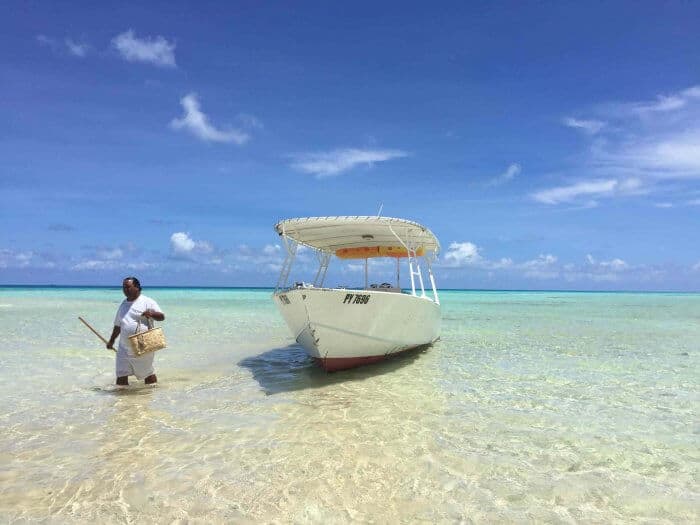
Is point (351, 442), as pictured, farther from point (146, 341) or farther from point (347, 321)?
point (146, 341)

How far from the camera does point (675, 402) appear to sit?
7898 mm

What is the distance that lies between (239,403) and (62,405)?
259cm

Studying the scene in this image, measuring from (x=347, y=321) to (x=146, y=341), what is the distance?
→ 358 centimetres

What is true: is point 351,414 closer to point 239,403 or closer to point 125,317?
point 239,403

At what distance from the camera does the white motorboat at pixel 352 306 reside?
9.31 metres

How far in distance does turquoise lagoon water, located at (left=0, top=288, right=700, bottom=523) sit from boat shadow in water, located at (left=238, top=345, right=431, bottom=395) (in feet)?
0.22

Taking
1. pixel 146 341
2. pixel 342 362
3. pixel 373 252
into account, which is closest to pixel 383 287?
pixel 373 252

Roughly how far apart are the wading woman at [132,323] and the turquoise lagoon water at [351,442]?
1.22 feet

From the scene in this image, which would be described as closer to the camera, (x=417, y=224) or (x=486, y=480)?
(x=486, y=480)

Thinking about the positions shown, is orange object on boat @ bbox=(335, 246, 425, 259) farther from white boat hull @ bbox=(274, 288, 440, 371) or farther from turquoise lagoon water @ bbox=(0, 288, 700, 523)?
turquoise lagoon water @ bbox=(0, 288, 700, 523)

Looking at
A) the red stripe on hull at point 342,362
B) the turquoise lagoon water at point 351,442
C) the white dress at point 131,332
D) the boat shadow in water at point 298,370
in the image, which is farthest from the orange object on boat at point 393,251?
the white dress at point 131,332

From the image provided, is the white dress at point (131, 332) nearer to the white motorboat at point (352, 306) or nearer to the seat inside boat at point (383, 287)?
the white motorboat at point (352, 306)

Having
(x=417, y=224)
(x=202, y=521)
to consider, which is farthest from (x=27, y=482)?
(x=417, y=224)

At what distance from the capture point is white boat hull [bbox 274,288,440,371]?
922 centimetres
